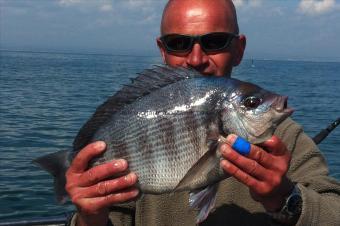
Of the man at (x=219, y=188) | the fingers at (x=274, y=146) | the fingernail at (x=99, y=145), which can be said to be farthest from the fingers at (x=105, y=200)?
the fingers at (x=274, y=146)

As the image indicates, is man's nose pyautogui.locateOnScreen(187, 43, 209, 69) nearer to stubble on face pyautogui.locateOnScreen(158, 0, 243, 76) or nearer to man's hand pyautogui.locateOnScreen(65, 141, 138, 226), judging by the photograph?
stubble on face pyautogui.locateOnScreen(158, 0, 243, 76)

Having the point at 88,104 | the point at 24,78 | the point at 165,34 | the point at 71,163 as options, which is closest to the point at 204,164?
the point at 71,163

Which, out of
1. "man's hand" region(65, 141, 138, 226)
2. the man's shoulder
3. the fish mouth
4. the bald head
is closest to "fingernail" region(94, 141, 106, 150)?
"man's hand" region(65, 141, 138, 226)

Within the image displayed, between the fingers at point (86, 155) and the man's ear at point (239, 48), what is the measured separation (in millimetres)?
1473

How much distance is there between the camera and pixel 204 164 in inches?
103

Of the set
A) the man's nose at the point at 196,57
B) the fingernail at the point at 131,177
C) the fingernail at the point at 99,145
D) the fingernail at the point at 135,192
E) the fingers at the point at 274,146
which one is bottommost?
the fingernail at the point at 135,192

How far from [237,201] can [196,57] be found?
40.2 inches

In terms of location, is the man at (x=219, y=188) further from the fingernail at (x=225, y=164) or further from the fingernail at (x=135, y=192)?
the fingernail at (x=225, y=164)

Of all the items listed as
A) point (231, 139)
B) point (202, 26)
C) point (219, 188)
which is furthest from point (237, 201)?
point (202, 26)

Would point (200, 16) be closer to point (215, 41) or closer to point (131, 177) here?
point (215, 41)

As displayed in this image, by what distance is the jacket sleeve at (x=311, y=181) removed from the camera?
2972mm

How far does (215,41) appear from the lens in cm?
362

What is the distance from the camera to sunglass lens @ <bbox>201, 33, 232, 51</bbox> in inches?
142

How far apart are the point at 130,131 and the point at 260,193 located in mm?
765
